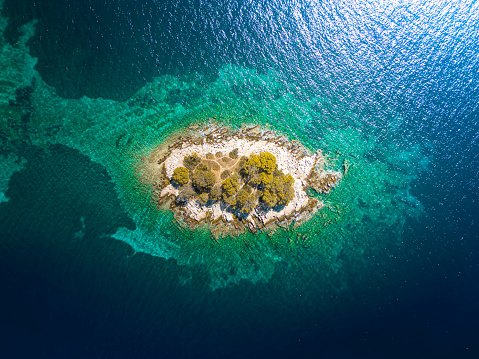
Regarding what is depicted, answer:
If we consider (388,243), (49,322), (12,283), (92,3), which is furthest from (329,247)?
(92,3)

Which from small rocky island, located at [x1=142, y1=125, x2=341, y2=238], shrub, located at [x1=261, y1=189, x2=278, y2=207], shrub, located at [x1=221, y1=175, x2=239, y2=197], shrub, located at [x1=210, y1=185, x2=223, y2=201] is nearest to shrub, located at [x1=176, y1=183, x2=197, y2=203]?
small rocky island, located at [x1=142, y1=125, x2=341, y2=238]

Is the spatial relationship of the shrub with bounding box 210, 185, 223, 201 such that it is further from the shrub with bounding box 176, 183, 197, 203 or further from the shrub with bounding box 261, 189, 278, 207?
the shrub with bounding box 261, 189, 278, 207

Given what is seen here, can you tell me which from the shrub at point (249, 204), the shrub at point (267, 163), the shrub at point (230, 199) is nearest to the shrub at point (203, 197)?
the shrub at point (230, 199)

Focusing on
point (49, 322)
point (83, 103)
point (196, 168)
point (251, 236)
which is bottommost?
point (49, 322)

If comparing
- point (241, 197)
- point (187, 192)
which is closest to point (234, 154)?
point (241, 197)

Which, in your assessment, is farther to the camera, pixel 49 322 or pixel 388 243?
pixel 388 243

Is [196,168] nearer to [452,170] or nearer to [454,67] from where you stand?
[452,170]

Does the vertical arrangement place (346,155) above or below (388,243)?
above
